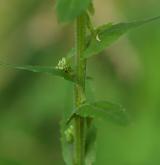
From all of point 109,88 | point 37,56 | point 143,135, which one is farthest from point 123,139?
point 37,56

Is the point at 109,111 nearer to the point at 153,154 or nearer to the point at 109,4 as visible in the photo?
the point at 153,154

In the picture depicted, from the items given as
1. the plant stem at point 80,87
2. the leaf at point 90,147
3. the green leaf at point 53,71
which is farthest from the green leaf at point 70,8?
the leaf at point 90,147

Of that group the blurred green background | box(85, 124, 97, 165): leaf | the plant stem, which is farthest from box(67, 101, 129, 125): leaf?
the blurred green background

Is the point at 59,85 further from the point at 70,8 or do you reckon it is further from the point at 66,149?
the point at 70,8

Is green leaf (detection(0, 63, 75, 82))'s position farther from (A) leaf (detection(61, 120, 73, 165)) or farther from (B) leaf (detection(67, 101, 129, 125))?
(A) leaf (detection(61, 120, 73, 165))

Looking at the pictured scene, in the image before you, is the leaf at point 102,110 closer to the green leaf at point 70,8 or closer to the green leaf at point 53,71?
the green leaf at point 53,71

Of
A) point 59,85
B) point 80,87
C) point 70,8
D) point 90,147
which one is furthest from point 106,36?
point 59,85
